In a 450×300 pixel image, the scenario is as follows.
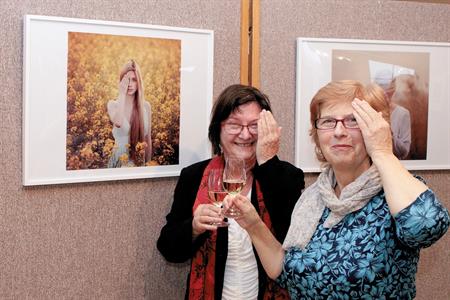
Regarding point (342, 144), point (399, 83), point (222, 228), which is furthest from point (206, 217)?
point (399, 83)

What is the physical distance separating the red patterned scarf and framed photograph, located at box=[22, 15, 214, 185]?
26 centimetres

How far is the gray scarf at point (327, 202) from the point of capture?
1428 millimetres

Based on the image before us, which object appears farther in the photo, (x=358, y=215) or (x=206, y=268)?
(x=206, y=268)

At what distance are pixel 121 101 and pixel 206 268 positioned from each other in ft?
2.22

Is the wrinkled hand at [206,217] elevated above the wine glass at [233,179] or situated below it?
below

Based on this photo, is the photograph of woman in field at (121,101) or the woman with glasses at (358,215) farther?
the photograph of woman in field at (121,101)

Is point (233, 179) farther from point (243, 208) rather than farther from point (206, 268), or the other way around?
point (206, 268)

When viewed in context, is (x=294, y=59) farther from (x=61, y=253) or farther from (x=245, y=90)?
(x=61, y=253)

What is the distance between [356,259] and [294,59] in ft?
3.43

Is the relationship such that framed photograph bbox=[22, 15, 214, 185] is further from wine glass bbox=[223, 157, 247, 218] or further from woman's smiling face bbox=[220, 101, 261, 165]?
wine glass bbox=[223, 157, 247, 218]

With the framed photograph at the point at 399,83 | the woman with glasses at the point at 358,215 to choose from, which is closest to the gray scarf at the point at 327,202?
the woman with glasses at the point at 358,215

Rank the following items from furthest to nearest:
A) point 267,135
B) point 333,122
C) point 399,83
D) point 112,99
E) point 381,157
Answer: point 399,83, point 112,99, point 267,135, point 333,122, point 381,157

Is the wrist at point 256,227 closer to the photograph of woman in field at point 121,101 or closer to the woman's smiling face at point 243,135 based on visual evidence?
the woman's smiling face at point 243,135

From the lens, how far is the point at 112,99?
193 cm
